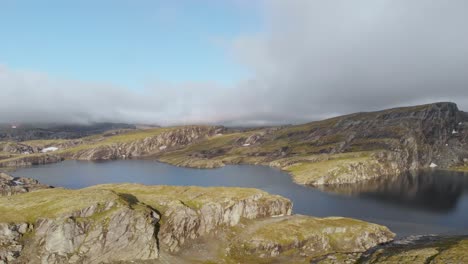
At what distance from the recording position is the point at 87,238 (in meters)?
110

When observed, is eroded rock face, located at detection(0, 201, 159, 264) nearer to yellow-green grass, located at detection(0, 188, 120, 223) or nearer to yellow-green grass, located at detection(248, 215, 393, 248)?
yellow-green grass, located at detection(0, 188, 120, 223)

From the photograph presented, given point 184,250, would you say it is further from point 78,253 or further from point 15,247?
point 15,247

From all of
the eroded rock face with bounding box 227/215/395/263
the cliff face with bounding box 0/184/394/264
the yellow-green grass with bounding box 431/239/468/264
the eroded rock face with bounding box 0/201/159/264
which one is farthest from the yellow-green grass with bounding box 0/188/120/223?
the yellow-green grass with bounding box 431/239/468/264

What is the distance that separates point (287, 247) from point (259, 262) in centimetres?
1336

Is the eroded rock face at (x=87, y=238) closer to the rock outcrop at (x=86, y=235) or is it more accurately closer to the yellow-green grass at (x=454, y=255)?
the rock outcrop at (x=86, y=235)

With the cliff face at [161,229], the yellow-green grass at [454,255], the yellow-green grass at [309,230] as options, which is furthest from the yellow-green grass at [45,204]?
the yellow-green grass at [454,255]

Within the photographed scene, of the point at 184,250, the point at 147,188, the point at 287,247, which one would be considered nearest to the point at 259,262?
the point at 287,247

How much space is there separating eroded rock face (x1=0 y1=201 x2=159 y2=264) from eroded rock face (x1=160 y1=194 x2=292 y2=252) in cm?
670

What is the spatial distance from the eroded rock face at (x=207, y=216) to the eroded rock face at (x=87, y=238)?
6702 millimetres

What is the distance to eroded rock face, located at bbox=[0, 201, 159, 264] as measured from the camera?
335ft

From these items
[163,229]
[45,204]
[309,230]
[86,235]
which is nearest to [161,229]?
[163,229]

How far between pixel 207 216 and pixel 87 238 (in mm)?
44800

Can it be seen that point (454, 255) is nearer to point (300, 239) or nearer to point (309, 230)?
point (300, 239)

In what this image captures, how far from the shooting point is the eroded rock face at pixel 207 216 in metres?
125
